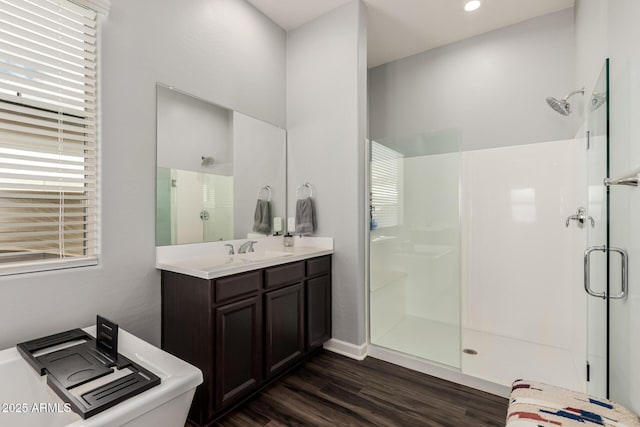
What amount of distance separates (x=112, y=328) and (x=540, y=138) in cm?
347

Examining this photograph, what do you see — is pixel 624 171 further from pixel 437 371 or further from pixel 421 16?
pixel 421 16

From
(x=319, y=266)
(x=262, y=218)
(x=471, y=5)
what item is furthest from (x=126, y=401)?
(x=471, y=5)

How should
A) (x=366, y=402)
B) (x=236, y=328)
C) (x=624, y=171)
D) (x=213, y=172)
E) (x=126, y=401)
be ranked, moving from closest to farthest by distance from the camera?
(x=126, y=401), (x=624, y=171), (x=236, y=328), (x=366, y=402), (x=213, y=172)

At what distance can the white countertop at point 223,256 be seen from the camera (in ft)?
5.93

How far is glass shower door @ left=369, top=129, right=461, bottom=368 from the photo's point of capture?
236 centimetres

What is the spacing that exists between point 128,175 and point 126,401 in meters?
1.29

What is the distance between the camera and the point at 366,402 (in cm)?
197

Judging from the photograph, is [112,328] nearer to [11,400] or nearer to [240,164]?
[11,400]

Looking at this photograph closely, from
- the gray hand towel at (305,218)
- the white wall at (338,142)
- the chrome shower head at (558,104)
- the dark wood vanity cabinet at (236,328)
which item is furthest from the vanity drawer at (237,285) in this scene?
the chrome shower head at (558,104)

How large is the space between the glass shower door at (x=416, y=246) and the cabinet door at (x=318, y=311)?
0.39 meters

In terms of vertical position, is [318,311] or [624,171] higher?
[624,171]

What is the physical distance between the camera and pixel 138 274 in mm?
1915

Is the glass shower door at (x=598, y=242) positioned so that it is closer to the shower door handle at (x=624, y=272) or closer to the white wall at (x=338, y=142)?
the shower door handle at (x=624, y=272)

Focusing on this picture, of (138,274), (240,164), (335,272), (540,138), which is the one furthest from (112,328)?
(540,138)
